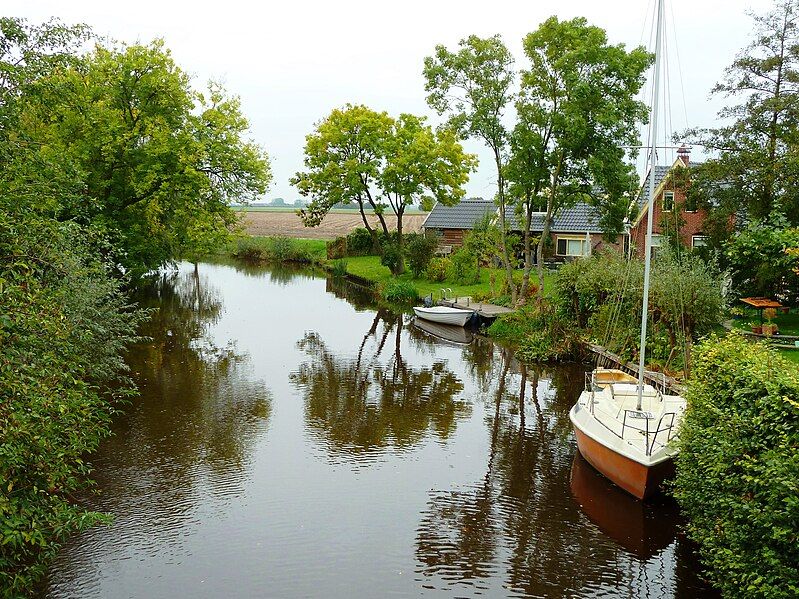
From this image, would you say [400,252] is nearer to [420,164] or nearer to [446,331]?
[420,164]

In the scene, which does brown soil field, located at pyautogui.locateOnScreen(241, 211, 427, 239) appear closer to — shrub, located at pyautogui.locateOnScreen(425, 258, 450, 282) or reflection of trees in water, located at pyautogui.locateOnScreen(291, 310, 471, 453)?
shrub, located at pyautogui.locateOnScreen(425, 258, 450, 282)

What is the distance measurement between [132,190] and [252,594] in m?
20.3

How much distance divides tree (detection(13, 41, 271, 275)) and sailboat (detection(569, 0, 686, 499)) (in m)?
17.6

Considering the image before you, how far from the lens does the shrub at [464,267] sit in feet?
132

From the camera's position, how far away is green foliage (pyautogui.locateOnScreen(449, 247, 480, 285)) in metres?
40.1

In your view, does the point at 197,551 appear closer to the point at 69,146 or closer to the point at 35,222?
the point at 35,222

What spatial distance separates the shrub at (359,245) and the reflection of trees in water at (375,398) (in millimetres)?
31918

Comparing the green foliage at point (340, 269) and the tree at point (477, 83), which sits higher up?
the tree at point (477, 83)

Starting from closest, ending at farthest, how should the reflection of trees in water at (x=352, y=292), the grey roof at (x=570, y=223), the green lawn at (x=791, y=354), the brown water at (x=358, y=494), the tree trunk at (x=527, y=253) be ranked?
the brown water at (x=358, y=494) → the green lawn at (x=791, y=354) → the tree trunk at (x=527, y=253) → the reflection of trees in water at (x=352, y=292) → the grey roof at (x=570, y=223)

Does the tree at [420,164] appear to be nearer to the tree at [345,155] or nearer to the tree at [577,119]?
the tree at [345,155]

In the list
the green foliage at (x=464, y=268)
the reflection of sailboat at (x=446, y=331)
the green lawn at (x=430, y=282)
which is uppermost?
the green foliage at (x=464, y=268)

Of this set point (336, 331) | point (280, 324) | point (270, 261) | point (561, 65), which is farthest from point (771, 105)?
point (270, 261)

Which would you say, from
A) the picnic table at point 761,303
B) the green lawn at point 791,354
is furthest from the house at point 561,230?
the green lawn at point 791,354

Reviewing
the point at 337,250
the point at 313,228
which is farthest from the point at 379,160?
the point at 313,228
